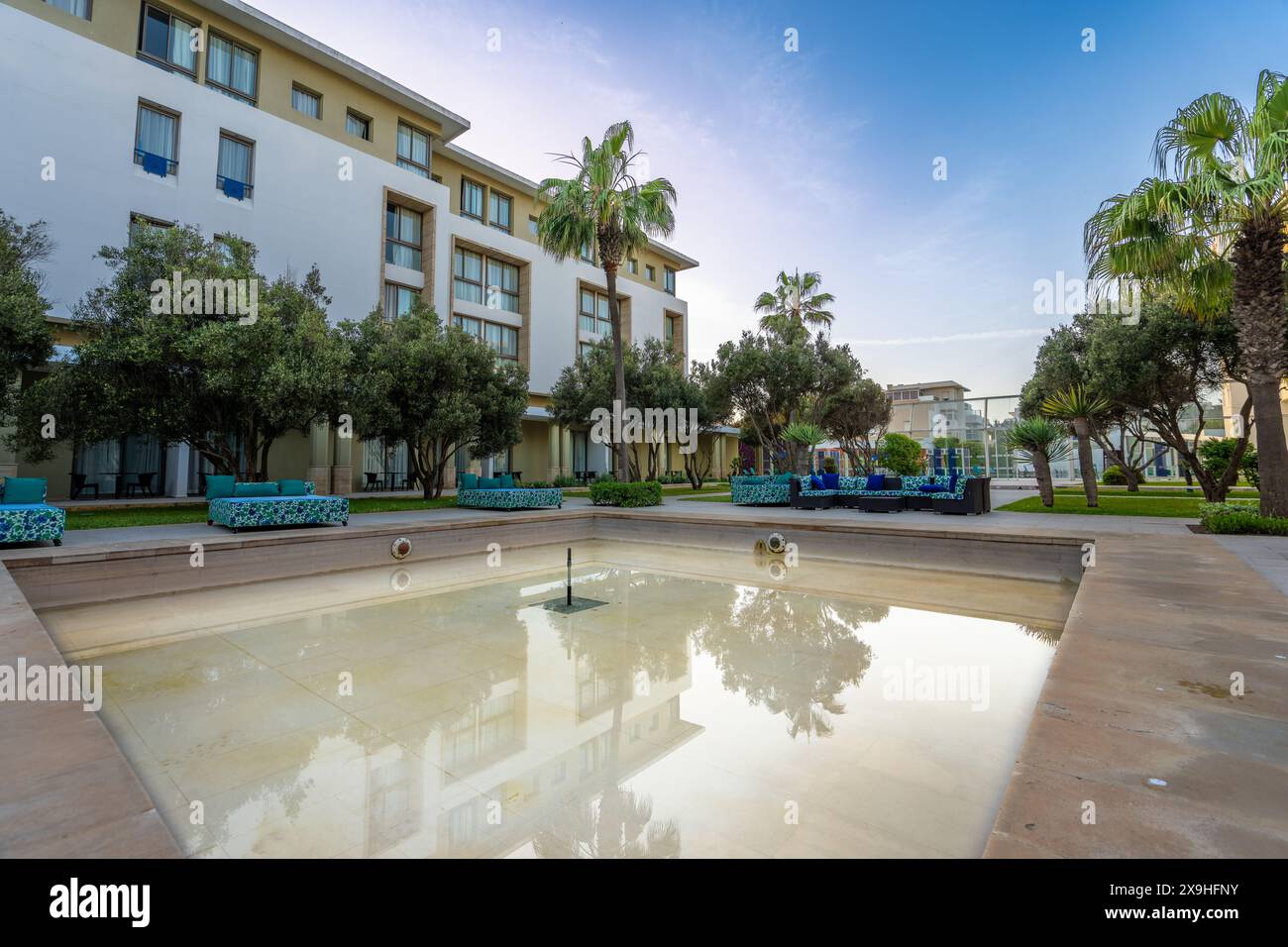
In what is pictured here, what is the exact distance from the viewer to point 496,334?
2492cm

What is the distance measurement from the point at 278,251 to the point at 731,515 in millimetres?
16475

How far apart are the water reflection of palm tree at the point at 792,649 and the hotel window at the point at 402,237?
1996 cm

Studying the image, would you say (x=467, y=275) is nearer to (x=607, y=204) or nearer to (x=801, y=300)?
(x=607, y=204)

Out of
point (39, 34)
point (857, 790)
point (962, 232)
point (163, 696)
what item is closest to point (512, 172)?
point (39, 34)

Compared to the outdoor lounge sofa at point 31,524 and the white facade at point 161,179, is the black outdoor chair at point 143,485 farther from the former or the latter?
the outdoor lounge sofa at point 31,524

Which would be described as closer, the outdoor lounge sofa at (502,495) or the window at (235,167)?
the outdoor lounge sofa at (502,495)

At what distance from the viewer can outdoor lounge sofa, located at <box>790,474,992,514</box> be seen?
504 inches

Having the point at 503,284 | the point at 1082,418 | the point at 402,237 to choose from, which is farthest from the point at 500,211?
the point at 1082,418

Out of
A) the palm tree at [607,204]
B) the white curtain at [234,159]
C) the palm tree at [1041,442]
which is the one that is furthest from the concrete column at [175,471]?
the palm tree at [1041,442]

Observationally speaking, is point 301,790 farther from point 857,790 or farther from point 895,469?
point 895,469

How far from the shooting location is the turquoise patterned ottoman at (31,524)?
24.5 ft

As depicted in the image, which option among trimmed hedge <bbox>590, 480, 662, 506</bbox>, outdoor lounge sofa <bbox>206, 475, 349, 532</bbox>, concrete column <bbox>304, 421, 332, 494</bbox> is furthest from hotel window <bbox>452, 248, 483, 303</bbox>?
outdoor lounge sofa <bbox>206, 475, 349, 532</bbox>

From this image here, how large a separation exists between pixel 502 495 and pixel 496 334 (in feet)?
43.0

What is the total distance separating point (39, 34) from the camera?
46.4ft
